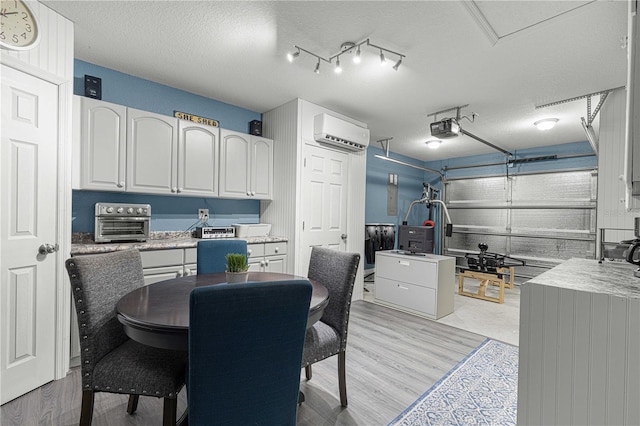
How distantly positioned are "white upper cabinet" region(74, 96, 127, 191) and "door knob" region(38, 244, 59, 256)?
23.8 inches

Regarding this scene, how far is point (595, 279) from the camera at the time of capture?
158cm

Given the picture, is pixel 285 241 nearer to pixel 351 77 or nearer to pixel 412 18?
pixel 351 77

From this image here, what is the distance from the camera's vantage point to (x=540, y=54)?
2469 millimetres

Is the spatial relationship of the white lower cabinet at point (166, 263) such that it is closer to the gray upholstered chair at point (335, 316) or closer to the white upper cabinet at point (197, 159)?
the white upper cabinet at point (197, 159)

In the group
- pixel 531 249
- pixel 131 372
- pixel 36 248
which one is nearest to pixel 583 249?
pixel 531 249

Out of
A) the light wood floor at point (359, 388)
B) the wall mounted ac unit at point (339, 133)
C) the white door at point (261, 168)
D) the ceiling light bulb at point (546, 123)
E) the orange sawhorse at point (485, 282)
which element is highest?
the ceiling light bulb at point (546, 123)

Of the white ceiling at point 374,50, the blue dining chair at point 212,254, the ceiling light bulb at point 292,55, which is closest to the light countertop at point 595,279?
the white ceiling at point 374,50

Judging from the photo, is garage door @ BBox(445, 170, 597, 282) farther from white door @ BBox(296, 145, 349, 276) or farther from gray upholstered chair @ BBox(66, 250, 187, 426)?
gray upholstered chair @ BBox(66, 250, 187, 426)

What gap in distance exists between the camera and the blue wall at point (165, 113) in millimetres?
2758

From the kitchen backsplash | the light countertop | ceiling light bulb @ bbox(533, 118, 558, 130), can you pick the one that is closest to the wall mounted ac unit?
the kitchen backsplash

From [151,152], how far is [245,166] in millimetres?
1040

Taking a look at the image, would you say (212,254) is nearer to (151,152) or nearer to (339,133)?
(151,152)

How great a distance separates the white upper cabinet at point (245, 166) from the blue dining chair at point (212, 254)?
109 cm

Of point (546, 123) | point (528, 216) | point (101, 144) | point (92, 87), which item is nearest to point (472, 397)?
point (101, 144)
